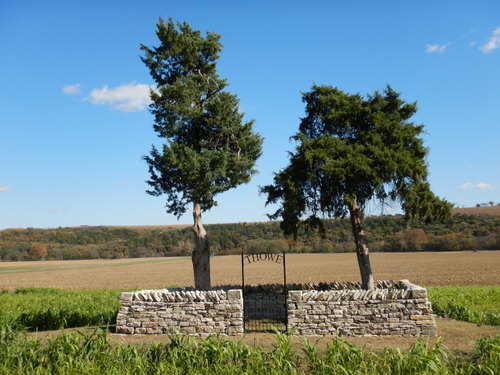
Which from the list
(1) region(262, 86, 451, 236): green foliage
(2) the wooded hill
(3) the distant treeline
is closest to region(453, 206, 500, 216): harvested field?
(2) the wooded hill

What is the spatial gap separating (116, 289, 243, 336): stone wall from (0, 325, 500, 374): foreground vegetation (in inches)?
161

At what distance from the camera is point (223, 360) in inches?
345

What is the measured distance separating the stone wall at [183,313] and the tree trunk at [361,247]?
5.88 metres

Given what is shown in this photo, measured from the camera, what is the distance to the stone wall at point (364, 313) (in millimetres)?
13070

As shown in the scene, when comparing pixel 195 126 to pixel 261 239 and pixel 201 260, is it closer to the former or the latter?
pixel 201 260

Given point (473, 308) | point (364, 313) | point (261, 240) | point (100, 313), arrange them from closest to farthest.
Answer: point (364, 313)
point (100, 313)
point (473, 308)
point (261, 240)

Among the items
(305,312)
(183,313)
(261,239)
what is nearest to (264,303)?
(305,312)

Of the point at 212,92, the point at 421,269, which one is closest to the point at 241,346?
the point at 212,92

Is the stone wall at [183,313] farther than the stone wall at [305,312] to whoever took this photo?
Yes

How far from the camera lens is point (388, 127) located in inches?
664

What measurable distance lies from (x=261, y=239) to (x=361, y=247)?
64.5m

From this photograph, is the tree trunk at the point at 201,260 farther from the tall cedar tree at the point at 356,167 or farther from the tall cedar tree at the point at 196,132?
the tall cedar tree at the point at 356,167

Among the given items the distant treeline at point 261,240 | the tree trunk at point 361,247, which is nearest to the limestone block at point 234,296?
the tree trunk at point 361,247

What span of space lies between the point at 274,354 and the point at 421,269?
129ft
